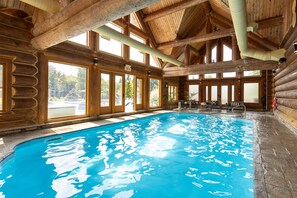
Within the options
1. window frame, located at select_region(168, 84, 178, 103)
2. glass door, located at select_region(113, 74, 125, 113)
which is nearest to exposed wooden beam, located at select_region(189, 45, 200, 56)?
window frame, located at select_region(168, 84, 178, 103)

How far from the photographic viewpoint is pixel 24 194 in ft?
6.62

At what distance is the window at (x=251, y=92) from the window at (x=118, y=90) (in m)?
9.29

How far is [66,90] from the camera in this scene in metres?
6.08

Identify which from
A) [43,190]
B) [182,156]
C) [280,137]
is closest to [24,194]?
[43,190]

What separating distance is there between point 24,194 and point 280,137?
16.3ft

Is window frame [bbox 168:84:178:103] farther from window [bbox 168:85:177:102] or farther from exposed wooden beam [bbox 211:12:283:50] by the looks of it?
exposed wooden beam [bbox 211:12:283:50]

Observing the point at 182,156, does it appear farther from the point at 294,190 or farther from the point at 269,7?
the point at 269,7

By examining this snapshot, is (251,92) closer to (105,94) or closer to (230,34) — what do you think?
(230,34)

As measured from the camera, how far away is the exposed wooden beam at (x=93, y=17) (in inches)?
93.6

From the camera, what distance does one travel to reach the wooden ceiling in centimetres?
668

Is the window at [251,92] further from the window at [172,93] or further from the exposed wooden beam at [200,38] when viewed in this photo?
the exposed wooden beam at [200,38]

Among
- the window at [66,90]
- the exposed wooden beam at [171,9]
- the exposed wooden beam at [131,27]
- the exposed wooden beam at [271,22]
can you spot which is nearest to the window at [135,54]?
the exposed wooden beam at [131,27]

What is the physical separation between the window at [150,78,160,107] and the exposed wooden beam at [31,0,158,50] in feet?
24.5

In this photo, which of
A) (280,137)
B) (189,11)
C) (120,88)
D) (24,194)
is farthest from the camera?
(189,11)
